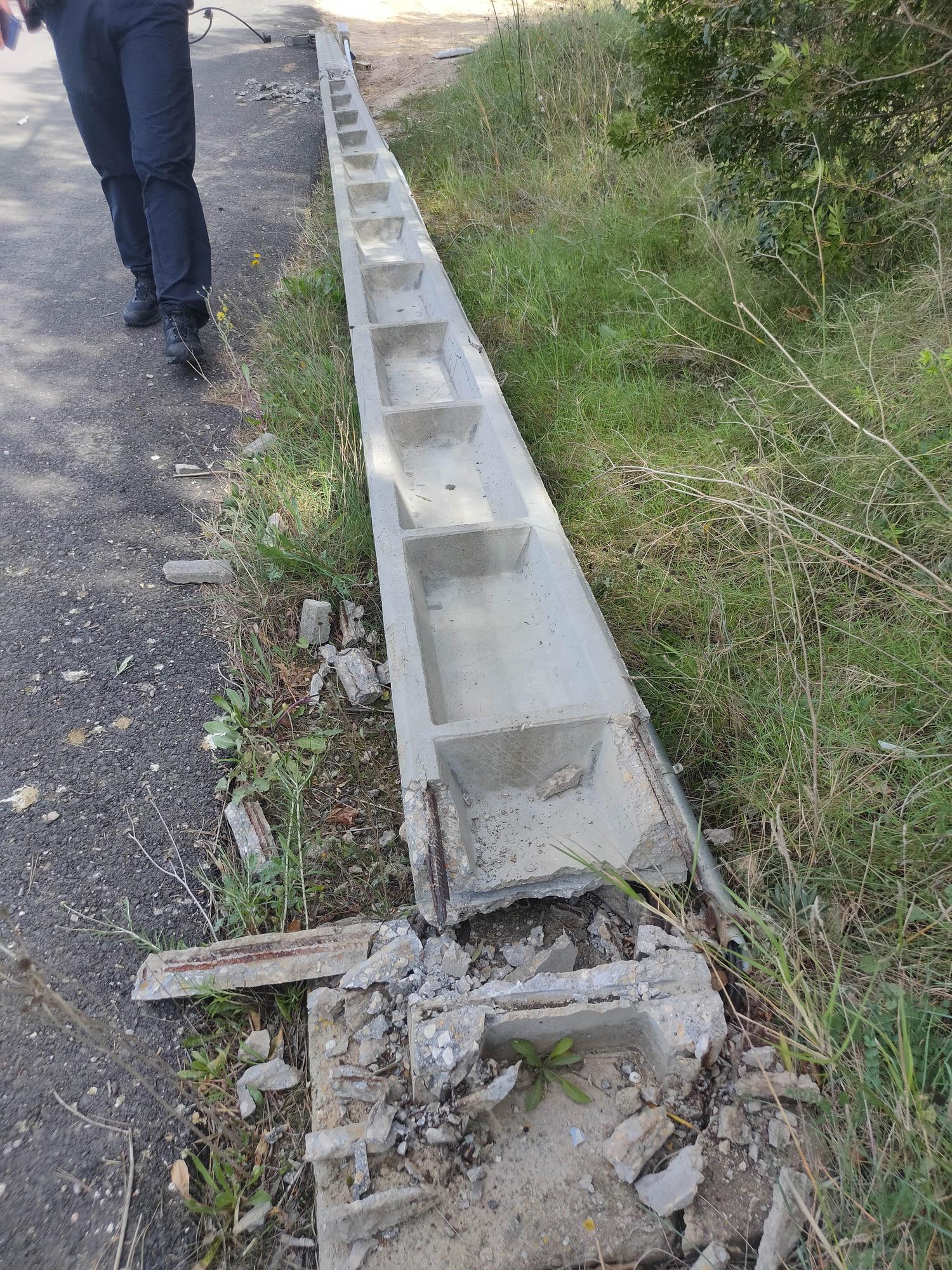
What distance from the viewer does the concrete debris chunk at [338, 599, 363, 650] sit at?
2695 mm

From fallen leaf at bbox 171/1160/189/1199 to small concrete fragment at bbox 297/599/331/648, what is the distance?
150 cm

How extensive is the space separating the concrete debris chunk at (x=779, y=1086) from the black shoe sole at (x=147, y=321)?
182 inches

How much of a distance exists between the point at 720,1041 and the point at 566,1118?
346 mm

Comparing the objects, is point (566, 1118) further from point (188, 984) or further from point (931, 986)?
point (188, 984)

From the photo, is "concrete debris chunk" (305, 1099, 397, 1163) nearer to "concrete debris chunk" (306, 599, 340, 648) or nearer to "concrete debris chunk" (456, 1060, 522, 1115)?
"concrete debris chunk" (456, 1060, 522, 1115)

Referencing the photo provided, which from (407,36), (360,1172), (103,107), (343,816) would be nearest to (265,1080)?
(360,1172)

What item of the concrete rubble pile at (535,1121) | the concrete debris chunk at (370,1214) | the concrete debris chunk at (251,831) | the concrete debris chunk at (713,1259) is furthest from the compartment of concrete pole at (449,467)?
the concrete debris chunk at (713,1259)

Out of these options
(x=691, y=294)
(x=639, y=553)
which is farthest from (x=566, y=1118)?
(x=691, y=294)

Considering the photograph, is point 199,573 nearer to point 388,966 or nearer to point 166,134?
point 388,966

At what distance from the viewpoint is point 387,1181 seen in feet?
4.84

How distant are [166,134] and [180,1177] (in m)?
4.13

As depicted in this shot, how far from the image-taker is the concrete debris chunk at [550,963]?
69.7 inches

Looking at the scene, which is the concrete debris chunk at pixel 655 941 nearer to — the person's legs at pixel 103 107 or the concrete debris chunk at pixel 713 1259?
the concrete debris chunk at pixel 713 1259

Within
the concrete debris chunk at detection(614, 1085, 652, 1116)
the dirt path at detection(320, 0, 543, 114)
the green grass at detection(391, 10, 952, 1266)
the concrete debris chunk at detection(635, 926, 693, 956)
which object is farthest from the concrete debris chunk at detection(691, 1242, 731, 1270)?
the dirt path at detection(320, 0, 543, 114)
